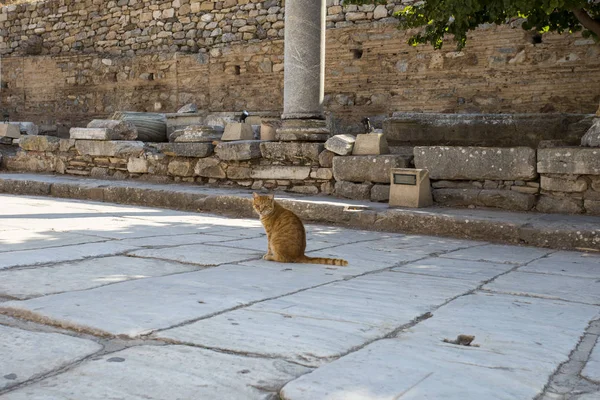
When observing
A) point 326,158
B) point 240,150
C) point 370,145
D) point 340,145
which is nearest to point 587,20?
point 370,145

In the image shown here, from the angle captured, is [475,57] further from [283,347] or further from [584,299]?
[283,347]

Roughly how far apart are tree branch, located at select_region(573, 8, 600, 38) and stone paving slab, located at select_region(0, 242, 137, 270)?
6165 millimetres

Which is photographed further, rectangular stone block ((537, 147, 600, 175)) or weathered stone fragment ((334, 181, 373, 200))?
weathered stone fragment ((334, 181, 373, 200))

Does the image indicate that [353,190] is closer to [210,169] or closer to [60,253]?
[210,169]

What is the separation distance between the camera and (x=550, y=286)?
14.1ft

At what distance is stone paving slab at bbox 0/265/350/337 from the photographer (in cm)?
299

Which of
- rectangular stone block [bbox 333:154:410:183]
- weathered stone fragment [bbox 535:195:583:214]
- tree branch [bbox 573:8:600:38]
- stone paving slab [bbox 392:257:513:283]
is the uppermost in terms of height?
tree branch [bbox 573:8:600:38]

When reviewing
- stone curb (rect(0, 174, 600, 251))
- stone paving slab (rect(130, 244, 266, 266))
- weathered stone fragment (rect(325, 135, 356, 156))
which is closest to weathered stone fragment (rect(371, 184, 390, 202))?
stone curb (rect(0, 174, 600, 251))

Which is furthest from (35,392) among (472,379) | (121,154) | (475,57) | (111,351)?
(475,57)

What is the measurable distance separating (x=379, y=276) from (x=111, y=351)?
2.28 metres

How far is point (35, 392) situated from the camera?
2.13 m

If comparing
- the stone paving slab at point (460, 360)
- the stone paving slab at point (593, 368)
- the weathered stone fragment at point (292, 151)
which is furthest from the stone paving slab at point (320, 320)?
the weathered stone fragment at point (292, 151)

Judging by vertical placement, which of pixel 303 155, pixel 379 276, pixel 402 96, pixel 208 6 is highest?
pixel 208 6

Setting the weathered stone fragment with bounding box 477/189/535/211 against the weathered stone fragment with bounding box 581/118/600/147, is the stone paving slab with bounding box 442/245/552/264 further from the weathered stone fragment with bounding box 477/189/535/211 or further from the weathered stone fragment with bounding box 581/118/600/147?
the weathered stone fragment with bounding box 581/118/600/147
